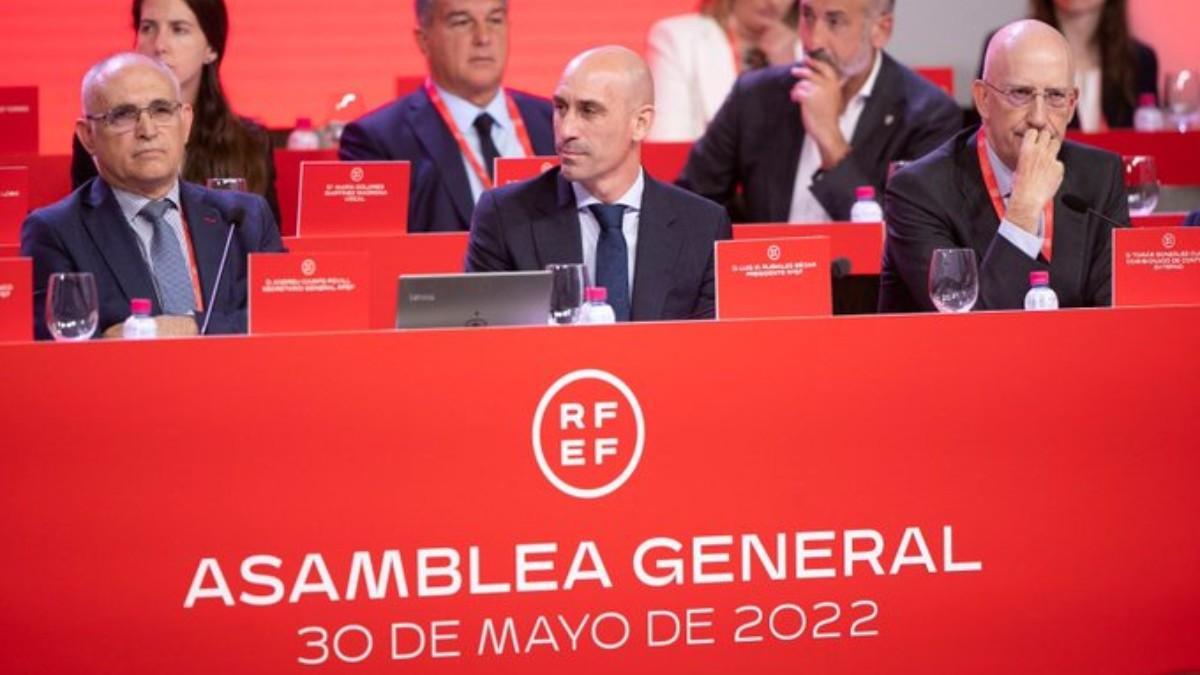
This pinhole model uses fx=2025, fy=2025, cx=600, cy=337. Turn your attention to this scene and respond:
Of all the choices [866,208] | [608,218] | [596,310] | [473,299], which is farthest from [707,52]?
[473,299]

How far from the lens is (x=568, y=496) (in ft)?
10.5

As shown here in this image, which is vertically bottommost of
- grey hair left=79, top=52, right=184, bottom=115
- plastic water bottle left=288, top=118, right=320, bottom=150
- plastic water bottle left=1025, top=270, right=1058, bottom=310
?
plastic water bottle left=1025, top=270, right=1058, bottom=310

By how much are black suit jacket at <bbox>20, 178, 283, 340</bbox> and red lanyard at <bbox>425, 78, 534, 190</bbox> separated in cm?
121

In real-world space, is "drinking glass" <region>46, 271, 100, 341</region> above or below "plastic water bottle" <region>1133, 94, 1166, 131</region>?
below

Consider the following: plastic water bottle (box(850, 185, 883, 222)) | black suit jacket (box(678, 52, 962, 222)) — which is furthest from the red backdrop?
plastic water bottle (box(850, 185, 883, 222))

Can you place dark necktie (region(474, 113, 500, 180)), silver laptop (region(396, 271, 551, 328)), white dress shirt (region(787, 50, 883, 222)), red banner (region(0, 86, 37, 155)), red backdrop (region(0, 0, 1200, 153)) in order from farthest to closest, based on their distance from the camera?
1. red backdrop (region(0, 0, 1200, 153))
2. red banner (region(0, 86, 37, 155))
3. white dress shirt (region(787, 50, 883, 222))
4. dark necktie (region(474, 113, 500, 180))
5. silver laptop (region(396, 271, 551, 328))

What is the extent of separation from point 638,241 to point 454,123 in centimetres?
137

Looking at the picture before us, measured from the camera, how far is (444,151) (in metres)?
5.21

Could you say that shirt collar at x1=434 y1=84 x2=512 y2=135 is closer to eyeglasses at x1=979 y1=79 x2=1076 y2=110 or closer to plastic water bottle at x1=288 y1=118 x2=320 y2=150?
plastic water bottle at x1=288 y1=118 x2=320 y2=150

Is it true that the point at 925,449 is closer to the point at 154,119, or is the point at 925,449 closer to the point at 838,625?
the point at 838,625

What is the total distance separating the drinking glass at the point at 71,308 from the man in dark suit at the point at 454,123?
5.92 ft

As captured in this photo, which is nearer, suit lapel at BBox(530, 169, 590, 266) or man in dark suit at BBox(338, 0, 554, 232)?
suit lapel at BBox(530, 169, 590, 266)

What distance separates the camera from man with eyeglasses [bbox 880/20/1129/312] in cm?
400

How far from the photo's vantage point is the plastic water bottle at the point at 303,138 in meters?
6.20
